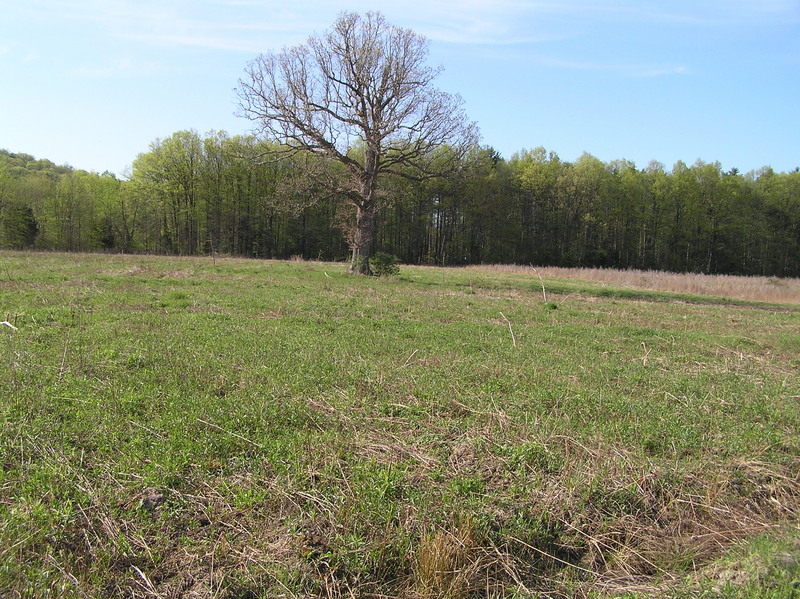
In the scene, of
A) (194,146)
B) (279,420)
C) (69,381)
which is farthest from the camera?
(194,146)

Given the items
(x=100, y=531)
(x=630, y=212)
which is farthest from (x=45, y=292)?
(x=630, y=212)

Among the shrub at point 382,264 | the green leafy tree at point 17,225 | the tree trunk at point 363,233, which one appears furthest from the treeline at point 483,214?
the shrub at point 382,264

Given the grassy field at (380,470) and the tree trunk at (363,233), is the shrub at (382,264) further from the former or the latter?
the grassy field at (380,470)

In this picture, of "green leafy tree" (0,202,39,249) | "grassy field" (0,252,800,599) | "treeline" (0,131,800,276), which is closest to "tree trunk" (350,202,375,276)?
"grassy field" (0,252,800,599)

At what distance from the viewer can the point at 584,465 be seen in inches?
172

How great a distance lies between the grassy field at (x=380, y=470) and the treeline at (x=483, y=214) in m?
48.3

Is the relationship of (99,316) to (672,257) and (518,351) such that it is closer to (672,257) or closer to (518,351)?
(518,351)

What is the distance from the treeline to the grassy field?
→ 48350 millimetres

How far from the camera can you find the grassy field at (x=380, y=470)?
3.15m

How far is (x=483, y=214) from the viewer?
189 ft

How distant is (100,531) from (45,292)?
412 inches

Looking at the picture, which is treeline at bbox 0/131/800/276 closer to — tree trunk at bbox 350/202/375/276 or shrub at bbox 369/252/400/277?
tree trunk at bbox 350/202/375/276

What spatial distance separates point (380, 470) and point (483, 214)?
182ft

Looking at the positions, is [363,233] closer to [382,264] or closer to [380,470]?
[382,264]
